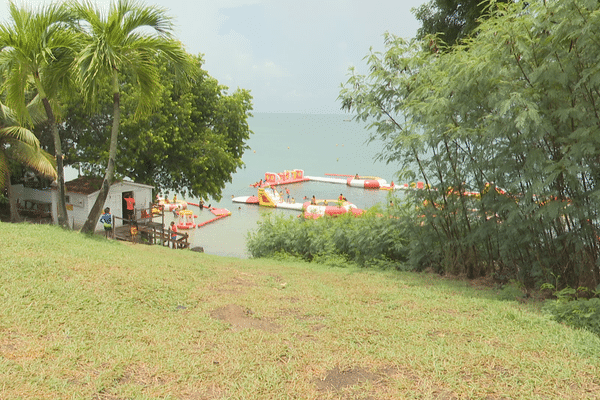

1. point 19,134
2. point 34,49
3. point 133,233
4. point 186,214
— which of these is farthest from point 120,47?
point 186,214

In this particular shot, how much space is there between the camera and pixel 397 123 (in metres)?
8.33

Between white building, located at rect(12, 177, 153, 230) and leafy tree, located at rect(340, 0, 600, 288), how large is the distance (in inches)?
474

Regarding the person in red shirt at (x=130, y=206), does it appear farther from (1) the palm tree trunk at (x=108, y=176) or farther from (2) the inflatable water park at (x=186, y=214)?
(1) the palm tree trunk at (x=108, y=176)

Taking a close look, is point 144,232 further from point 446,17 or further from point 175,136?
point 446,17

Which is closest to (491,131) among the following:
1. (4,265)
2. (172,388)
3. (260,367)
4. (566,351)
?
(566,351)

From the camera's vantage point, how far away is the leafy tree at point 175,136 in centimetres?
1727

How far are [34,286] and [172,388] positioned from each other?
2972 mm

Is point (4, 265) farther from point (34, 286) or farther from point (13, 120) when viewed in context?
point (13, 120)

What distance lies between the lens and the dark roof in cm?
1762

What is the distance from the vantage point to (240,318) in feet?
16.9

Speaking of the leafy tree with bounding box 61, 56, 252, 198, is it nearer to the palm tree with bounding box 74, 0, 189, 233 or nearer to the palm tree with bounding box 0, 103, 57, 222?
the palm tree with bounding box 0, 103, 57, 222

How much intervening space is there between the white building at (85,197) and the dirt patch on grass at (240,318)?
510 inches

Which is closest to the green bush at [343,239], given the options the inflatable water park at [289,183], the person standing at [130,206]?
the person standing at [130,206]

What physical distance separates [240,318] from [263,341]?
0.80 m
